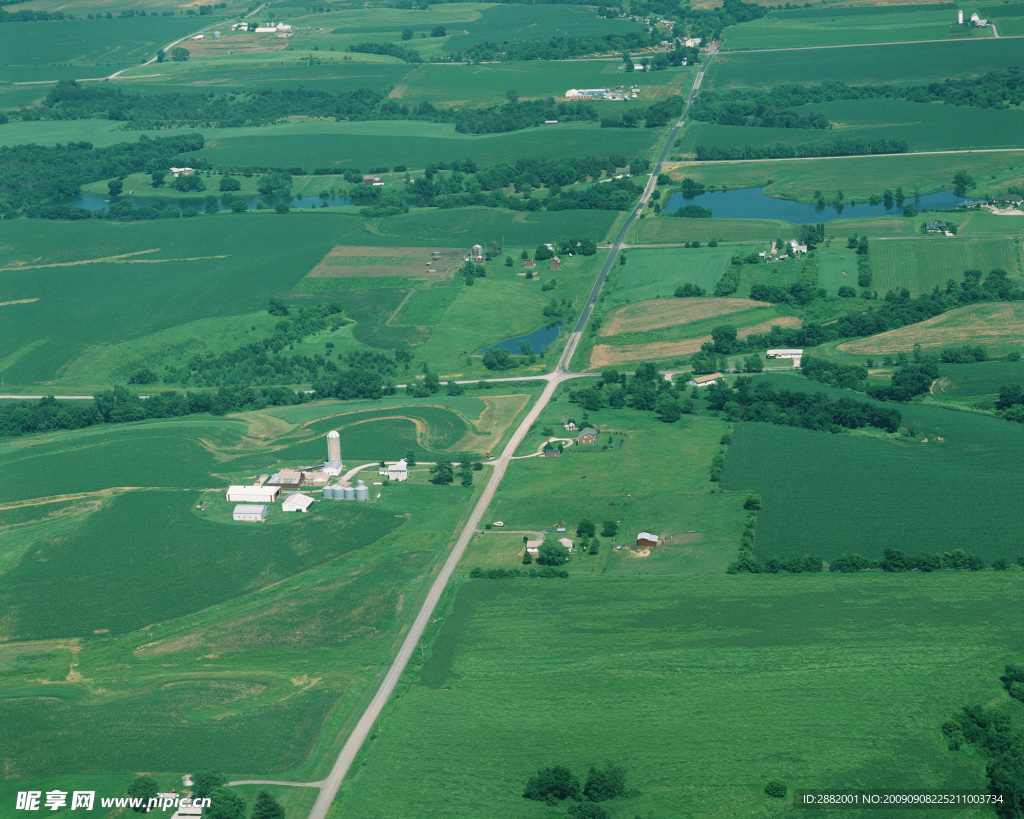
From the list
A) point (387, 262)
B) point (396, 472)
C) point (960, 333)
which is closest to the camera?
point (396, 472)

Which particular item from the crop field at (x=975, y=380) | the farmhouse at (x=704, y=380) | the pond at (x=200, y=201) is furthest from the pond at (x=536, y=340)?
the pond at (x=200, y=201)

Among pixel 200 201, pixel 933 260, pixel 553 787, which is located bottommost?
pixel 553 787

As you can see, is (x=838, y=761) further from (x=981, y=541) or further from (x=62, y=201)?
(x=62, y=201)

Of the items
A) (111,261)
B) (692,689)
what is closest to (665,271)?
(111,261)

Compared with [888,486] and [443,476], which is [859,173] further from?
[443,476]

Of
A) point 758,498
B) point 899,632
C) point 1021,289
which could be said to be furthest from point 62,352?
point 1021,289

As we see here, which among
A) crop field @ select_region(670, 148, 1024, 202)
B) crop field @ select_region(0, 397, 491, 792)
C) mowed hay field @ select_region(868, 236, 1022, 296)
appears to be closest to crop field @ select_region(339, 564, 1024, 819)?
crop field @ select_region(0, 397, 491, 792)

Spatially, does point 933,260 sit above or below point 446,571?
above
